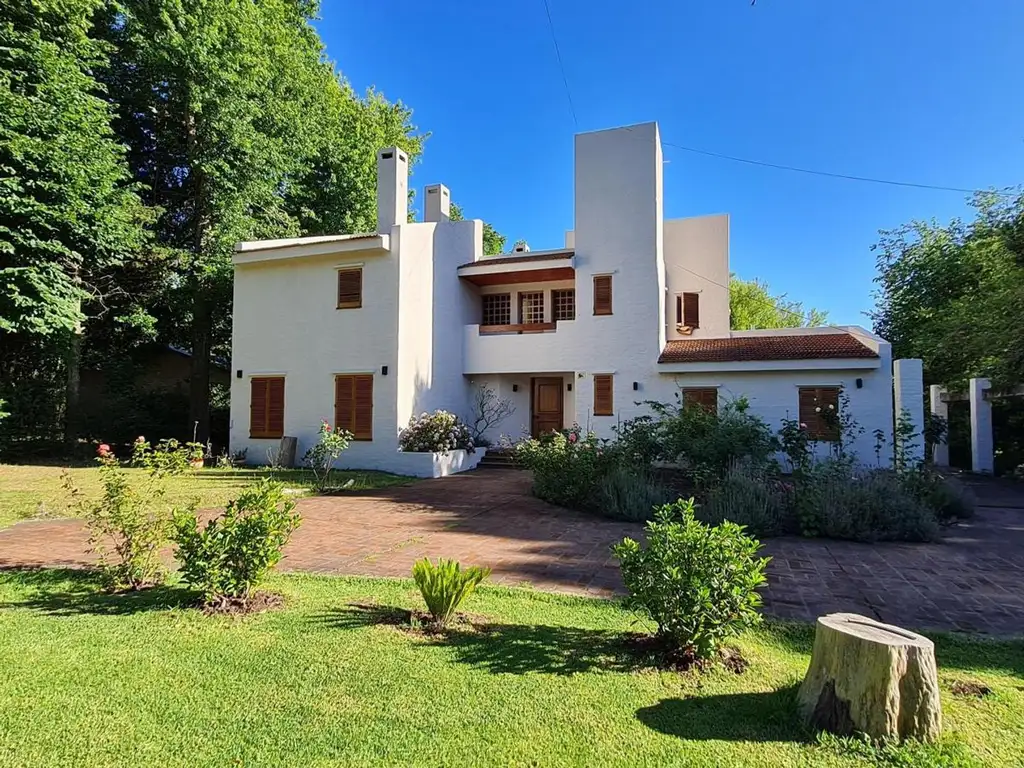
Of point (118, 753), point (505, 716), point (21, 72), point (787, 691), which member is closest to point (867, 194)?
A: point (787, 691)

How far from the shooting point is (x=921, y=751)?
105 inches

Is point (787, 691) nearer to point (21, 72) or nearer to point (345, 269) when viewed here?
point (345, 269)

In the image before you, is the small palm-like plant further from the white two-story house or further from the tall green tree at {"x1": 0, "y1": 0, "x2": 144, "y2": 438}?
the tall green tree at {"x1": 0, "y1": 0, "x2": 144, "y2": 438}

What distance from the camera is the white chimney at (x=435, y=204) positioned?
1808cm

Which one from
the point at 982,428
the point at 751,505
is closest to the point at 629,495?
the point at 751,505

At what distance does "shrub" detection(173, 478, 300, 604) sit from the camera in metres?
4.38

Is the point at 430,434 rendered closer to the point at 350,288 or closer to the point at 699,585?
the point at 350,288

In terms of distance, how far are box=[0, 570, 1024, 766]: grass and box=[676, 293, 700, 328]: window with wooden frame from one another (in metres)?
15.2

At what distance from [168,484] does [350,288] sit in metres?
6.72

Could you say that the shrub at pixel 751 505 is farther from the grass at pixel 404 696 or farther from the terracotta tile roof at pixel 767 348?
the terracotta tile roof at pixel 767 348

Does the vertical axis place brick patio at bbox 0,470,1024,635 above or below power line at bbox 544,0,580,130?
below

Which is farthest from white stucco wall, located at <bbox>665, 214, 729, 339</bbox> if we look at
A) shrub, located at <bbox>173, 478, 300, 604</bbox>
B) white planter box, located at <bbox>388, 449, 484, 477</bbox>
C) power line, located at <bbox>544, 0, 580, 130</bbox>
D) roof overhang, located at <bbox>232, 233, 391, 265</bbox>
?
shrub, located at <bbox>173, 478, 300, 604</bbox>

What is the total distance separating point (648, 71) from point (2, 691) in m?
13.6

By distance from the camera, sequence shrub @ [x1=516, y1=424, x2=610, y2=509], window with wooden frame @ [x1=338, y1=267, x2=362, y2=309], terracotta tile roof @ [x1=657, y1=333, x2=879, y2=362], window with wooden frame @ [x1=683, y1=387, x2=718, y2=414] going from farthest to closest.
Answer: window with wooden frame @ [x1=683, y1=387, x2=718, y2=414]
window with wooden frame @ [x1=338, y1=267, x2=362, y2=309]
terracotta tile roof @ [x1=657, y1=333, x2=879, y2=362]
shrub @ [x1=516, y1=424, x2=610, y2=509]
